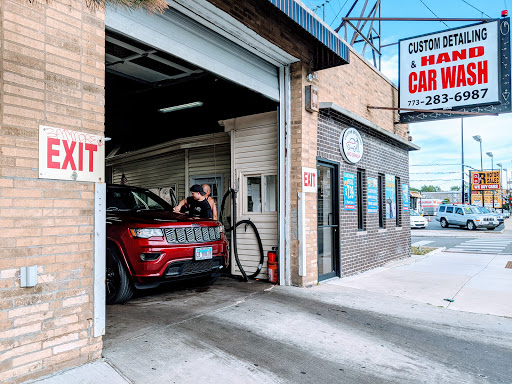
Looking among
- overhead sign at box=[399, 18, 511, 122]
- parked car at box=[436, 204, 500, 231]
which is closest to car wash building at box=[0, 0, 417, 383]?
overhead sign at box=[399, 18, 511, 122]

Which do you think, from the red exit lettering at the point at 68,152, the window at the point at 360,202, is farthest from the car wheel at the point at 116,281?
the window at the point at 360,202

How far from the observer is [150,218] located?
5.93 meters

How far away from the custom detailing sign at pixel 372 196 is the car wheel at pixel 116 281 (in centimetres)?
667

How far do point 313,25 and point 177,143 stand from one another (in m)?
5.69


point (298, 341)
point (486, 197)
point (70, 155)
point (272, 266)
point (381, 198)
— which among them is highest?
point (486, 197)

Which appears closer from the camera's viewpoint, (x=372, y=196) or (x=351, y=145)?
(x=351, y=145)

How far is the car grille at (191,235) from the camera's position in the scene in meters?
5.77

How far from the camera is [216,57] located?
587 cm

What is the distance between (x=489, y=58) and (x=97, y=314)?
9.79 metres

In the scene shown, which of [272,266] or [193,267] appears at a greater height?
[193,267]

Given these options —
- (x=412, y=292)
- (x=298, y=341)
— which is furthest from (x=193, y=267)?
(x=412, y=292)

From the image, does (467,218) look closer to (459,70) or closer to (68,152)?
(459,70)

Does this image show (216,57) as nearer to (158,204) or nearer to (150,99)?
(158,204)

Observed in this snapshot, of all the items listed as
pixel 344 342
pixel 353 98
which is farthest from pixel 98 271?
pixel 353 98
